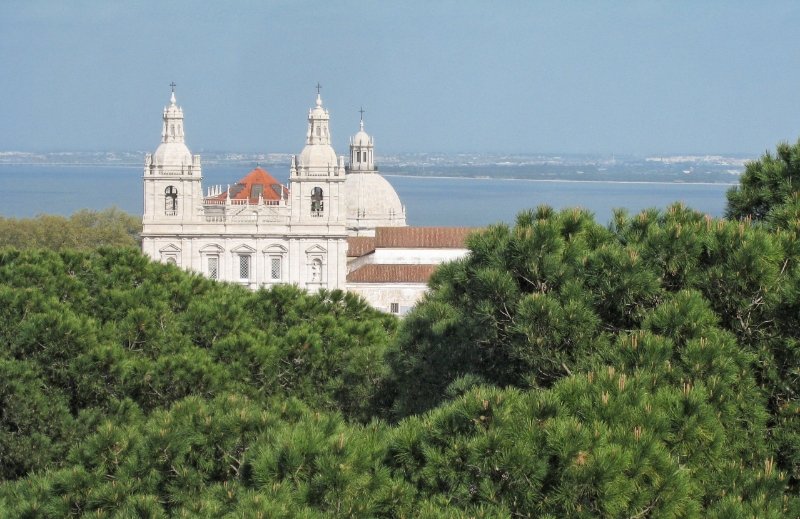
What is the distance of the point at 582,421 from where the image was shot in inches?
389

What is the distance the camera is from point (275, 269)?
46.4 meters

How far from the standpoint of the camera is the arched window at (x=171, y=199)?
152 ft

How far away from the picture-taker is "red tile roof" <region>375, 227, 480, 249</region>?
156ft

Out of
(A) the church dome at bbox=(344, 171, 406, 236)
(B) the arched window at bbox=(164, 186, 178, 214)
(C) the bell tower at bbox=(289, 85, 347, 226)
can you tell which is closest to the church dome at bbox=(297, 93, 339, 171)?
(C) the bell tower at bbox=(289, 85, 347, 226)

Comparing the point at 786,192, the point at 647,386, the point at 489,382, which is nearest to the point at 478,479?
the point at 647,386

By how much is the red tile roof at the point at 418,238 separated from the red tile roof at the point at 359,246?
2.26m

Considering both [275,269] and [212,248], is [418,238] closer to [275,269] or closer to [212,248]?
[275,269]

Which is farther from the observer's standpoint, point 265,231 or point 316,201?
point 316,201

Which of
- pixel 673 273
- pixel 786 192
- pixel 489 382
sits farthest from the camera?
pixel 786 192

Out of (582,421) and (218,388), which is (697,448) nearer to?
(582,421)

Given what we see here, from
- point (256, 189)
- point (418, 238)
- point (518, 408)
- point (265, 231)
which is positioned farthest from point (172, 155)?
point (518, 408)

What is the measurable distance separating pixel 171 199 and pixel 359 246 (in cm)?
872

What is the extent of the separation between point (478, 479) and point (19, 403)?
807 centimetres

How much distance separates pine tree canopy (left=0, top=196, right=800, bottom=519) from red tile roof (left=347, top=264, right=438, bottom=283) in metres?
28.6
